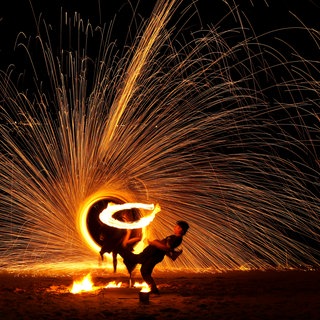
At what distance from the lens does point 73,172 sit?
12.7 meters

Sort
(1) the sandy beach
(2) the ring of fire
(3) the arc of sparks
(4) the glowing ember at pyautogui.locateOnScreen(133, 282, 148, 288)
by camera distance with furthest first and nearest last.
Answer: (2) the ring of fire < (4) the glowing ember at pyautogui.locateOnScreen(133, 282, 148, 288) < (3) the arc of sparks < (1) the sandy beach

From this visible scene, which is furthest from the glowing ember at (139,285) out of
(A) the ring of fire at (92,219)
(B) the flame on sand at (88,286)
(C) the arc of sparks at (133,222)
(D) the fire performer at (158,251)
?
(C) the arc of sparks at (133,222)

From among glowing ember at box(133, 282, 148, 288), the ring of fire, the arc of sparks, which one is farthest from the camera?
the ring of fire

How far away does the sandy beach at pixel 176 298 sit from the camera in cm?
769

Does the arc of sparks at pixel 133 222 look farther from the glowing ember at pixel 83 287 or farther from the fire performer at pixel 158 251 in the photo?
the glowing ember at pixel 83 287

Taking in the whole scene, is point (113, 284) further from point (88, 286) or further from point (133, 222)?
point (133, 222)

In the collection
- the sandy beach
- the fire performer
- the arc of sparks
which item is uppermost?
the arc of sparks

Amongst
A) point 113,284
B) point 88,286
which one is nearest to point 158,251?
point 88,286

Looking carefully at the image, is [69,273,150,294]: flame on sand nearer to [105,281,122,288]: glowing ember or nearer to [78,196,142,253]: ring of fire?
[105,281,122,288]: glowing ember

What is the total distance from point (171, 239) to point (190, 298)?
945 mm

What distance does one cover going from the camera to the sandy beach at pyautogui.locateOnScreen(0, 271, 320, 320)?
7.69 m

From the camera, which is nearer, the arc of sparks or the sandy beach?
the sandy beach

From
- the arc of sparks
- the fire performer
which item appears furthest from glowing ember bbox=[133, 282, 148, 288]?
the arc of sparks

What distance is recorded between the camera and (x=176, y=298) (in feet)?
29.8
